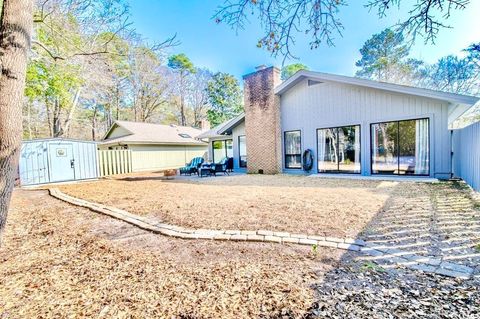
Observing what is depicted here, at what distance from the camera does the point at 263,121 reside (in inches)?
489

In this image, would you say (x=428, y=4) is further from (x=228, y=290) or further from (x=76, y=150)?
(x=76, y=150)

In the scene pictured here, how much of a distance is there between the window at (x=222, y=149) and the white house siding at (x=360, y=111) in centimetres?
444

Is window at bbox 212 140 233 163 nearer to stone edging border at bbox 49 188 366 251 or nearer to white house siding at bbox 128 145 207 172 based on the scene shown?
white house siding at bbox 128 145 207 172

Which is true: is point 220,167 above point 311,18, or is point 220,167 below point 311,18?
below

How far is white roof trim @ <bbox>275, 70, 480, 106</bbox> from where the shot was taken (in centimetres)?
736

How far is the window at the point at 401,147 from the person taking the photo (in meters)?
8.69

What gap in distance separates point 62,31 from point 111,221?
18.4ft

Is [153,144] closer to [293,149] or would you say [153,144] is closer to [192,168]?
[192,168]

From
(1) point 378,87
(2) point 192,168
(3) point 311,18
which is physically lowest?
(2) point 192,168

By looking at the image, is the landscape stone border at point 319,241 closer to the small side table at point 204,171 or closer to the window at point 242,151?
the small side table at point 204,171

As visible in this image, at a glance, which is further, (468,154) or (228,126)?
(228,126)

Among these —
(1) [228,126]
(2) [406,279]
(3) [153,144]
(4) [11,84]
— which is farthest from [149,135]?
(2) [406,279]

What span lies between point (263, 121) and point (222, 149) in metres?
4.65

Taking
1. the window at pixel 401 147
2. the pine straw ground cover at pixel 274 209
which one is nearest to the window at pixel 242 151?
the window at pixel 401 147
